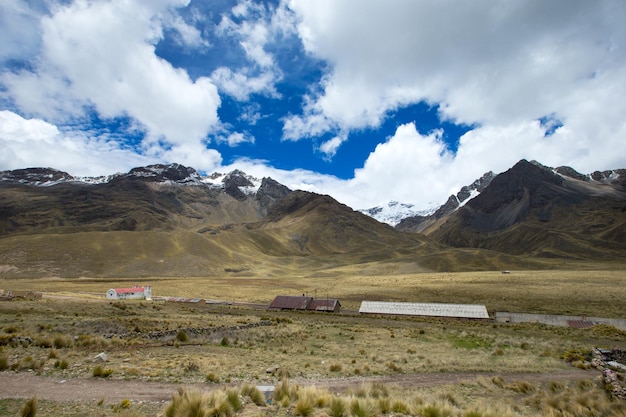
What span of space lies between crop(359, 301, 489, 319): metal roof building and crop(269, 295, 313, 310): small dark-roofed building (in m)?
9.24

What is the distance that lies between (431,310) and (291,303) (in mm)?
21649

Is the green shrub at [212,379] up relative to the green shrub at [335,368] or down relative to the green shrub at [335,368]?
up

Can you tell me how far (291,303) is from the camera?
59.3m

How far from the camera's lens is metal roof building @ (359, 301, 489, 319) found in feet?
163

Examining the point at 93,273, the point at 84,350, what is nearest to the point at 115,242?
the point at 93,273

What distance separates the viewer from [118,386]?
12891mm

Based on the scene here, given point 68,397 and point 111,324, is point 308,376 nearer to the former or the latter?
point 68,397

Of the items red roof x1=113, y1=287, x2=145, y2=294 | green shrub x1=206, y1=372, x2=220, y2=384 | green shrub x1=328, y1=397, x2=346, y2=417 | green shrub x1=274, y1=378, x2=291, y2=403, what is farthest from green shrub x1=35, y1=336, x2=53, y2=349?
red roof x1=113, y1=287, x2=145, y2=294

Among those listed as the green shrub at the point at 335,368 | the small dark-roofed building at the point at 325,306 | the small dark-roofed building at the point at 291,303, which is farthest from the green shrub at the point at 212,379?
the small dark-roofed building at the point at 291,303

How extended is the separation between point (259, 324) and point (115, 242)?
5480 inches

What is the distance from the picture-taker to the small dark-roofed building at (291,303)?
58125 millimetres

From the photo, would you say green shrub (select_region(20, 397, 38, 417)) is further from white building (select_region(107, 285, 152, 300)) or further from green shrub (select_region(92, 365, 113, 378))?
white building (select_region(107, 285, 152, 300))

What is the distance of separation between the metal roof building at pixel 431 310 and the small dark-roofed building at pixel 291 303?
364 inches

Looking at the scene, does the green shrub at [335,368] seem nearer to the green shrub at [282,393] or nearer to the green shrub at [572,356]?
the green shrub at [282,393]
